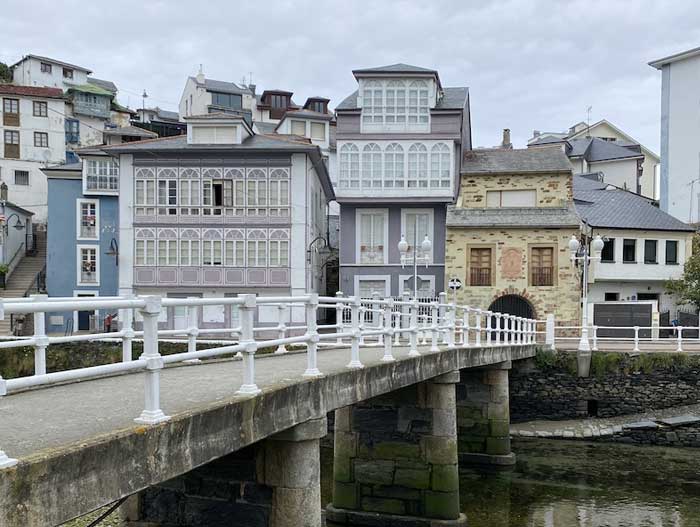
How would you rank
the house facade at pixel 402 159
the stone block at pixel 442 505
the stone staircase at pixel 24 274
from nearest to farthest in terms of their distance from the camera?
the stone block at pixel 442 505 < the house facade at pixel 402 159 < the stone staircase at pixel 24 274

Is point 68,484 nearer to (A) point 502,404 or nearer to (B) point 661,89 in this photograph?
(A) point 502,404

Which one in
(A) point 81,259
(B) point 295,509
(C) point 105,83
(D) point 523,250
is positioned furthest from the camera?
(C) point 105,83

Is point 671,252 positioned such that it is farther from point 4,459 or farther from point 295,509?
point 4,459

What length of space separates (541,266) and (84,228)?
23.0 meters

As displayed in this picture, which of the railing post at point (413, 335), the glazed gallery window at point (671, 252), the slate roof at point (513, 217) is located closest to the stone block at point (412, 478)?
the railing post at point (413, 335)

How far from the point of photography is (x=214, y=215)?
113 ft

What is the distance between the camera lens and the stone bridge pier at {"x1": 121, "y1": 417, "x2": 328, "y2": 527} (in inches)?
326

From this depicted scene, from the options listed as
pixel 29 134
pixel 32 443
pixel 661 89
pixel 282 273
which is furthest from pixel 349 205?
pixel 32 443

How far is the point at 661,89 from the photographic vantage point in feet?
160

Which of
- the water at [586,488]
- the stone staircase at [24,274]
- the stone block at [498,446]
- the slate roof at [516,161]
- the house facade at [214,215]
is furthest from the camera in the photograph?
the stone staircase at [24,274]

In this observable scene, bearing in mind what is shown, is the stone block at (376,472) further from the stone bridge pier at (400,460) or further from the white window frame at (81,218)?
the white window frame at (81,218)

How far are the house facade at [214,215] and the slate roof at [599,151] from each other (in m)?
33.3

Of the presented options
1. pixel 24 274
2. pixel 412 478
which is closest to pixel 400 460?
pixel 412 478

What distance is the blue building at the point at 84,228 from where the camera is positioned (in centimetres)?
3734
